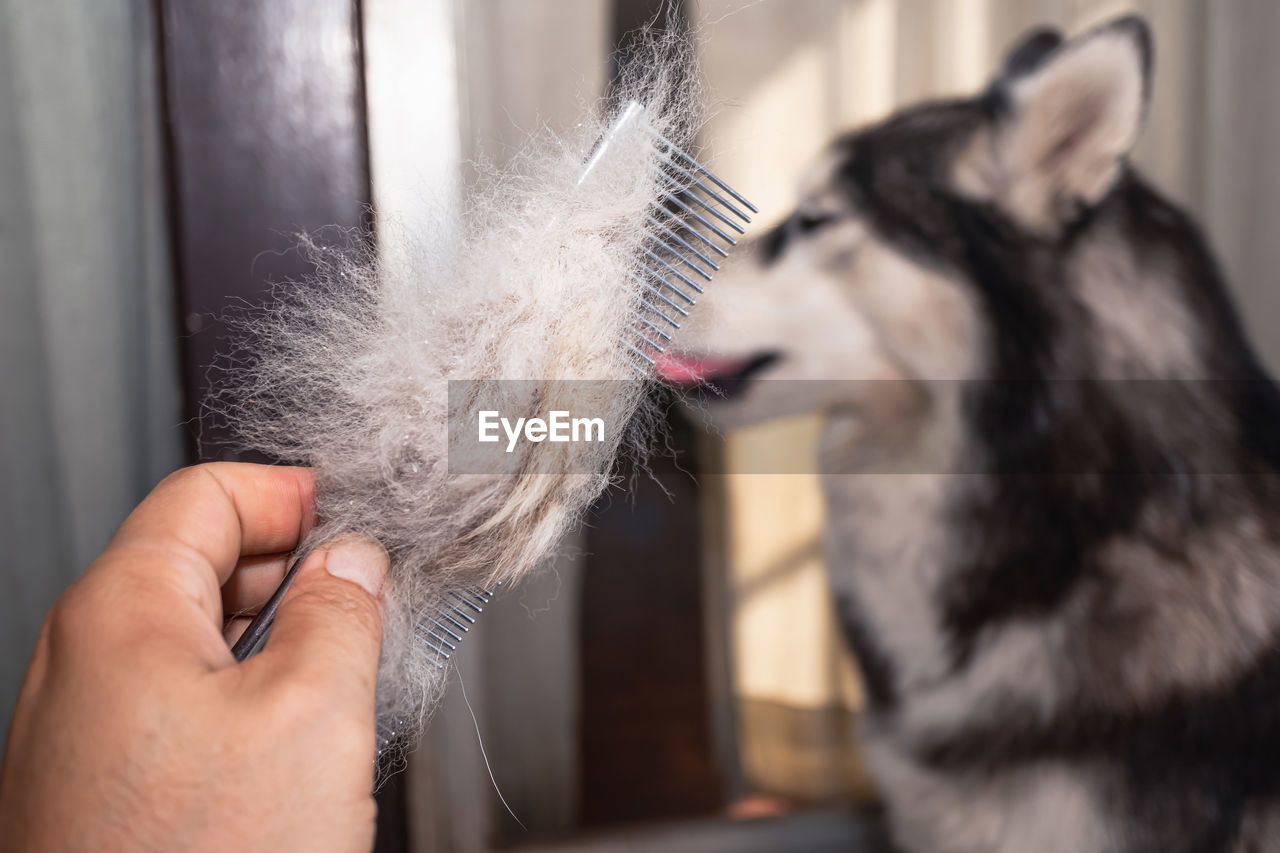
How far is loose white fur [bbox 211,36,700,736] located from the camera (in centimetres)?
33

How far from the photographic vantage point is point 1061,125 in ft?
1.96

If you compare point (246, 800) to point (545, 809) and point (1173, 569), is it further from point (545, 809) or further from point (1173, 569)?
point (1173, 569)

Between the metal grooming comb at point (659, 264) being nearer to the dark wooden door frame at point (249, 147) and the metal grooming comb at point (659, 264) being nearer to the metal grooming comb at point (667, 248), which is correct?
the metal grooming comb at point (667, 248)

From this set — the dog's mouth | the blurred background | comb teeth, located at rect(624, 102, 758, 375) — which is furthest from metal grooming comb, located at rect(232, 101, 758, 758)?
the blurred background

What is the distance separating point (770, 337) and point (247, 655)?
0.46 metres

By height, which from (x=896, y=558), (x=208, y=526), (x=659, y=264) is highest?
(x=659, y=264)

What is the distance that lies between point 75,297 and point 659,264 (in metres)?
0.65

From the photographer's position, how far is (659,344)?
1.20 feet

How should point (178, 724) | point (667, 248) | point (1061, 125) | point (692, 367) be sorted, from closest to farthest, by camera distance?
point (178, 724)
point (667, 248)
point (692, 367)
point (1061, 125)

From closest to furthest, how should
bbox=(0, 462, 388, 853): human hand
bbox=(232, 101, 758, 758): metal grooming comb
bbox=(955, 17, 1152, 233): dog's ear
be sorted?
bbox=(0, 462, 388, 853): human hand, bbox=(232, 101, 758, 758): metal grooming comb, bbox=(955, 17, 1152, 233): dog's ear

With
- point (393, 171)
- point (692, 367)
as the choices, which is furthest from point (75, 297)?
point (692, 367)

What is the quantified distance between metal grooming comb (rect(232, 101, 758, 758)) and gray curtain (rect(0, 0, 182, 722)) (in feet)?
1.61

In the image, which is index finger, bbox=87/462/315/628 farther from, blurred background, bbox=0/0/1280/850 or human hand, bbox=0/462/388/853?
blurred background, bbox=0/0/1280/850

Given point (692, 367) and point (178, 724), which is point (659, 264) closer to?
point (692, 367)
